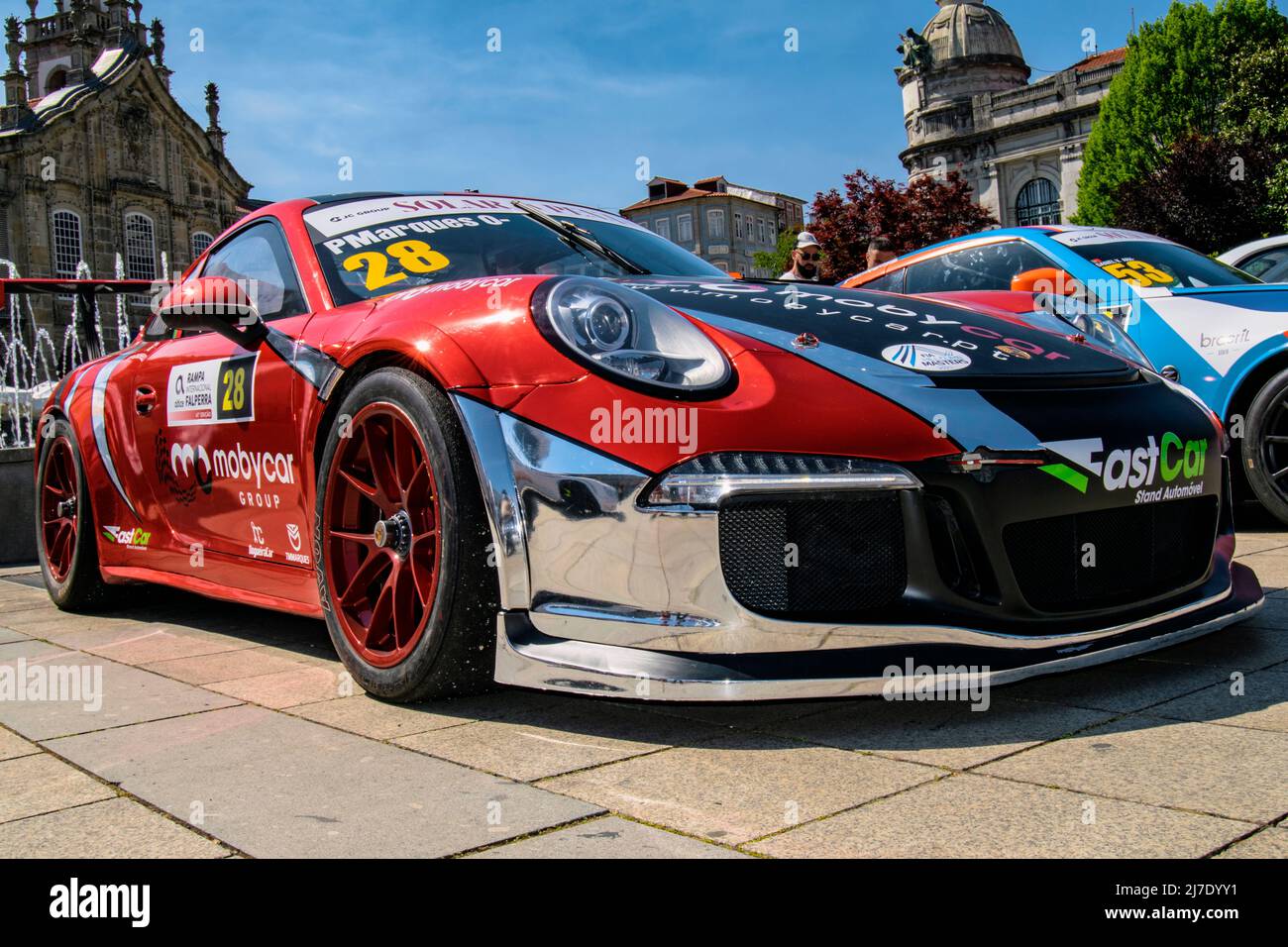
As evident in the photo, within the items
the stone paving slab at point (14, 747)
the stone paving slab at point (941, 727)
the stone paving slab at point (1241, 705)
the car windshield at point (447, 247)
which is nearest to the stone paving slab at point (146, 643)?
the stone paving slab at point (14, 747)

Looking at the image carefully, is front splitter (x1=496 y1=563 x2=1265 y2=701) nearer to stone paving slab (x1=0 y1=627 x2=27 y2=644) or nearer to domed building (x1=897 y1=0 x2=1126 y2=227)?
stone paving slab (x1=0 y1=627 x2=27 y2=644)

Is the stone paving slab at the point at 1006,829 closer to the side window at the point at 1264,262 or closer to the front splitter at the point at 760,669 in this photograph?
the front splitter at the point at 760,669

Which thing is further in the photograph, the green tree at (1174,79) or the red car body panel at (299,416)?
the green tree at (1174,79)

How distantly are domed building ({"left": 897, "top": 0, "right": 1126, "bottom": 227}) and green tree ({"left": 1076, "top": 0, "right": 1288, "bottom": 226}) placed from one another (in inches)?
268

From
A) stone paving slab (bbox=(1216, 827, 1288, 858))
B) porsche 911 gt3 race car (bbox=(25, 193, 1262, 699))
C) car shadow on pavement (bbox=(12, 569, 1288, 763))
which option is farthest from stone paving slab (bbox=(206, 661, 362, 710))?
stone paving slab (bbox=(1216, 827, 1288, 858))

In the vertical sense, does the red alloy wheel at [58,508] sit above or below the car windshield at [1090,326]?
below

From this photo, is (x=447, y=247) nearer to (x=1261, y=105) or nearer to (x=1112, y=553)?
(x=1112, y=553)

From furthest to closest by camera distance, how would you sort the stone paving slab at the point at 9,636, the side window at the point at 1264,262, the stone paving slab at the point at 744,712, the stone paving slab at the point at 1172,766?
1. the side window at the point at 1264,262
2. the stone paving slab at the point at 9,636
3. the stone paving slab at the point at 744,712
4. the stone paving slab at the point at 1172,766

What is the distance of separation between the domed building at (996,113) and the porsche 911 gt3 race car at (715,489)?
49391mm

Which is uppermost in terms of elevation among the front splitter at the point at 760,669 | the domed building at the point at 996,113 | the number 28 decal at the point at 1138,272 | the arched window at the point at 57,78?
the arched window at the point at 57,78

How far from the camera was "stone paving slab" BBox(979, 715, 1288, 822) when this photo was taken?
1.84 m

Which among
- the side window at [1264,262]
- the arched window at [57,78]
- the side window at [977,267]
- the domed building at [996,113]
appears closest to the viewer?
the side window at [977,267]

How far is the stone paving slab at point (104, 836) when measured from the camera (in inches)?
72.7

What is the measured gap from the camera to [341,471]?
115 inches
